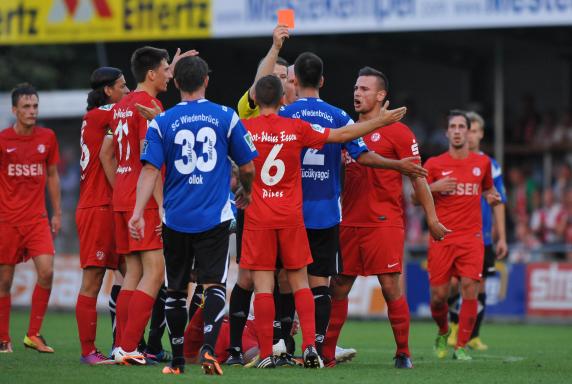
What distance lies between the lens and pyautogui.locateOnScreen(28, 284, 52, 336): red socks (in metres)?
12.2

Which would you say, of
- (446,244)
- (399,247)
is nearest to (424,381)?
(399,247)

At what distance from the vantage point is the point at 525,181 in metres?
23.8

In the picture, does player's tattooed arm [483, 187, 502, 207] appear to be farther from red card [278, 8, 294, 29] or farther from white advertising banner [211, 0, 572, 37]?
white advertising banner [211, 0, 572, 37]

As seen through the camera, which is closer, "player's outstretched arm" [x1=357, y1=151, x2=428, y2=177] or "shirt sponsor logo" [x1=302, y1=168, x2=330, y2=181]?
"player's outstretched arm" [x1=357, y1=151, x2=428, y2=177]

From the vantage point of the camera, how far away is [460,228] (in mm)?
12977

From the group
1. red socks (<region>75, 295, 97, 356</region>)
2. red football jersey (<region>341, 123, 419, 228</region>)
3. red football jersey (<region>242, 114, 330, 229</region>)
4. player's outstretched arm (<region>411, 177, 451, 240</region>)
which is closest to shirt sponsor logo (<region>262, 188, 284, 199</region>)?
red football jersey (<region>242, 114, 330, 229</region>)

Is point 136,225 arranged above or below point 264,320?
above

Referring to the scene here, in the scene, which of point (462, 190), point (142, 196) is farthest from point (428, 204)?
point (142, 196)

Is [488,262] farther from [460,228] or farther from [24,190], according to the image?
[24,190]

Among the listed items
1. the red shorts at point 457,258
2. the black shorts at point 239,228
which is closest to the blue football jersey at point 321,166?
the black shorts at point 239,228

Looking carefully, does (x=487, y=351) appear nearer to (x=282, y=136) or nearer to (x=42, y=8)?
(x=282, y=136)

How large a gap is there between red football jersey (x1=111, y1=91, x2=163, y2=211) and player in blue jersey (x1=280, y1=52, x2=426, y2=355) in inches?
49.0

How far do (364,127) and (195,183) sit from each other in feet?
4.92

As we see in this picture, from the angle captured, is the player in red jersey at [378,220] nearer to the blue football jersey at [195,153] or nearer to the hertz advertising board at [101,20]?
the blue football jersey at [195,153]
